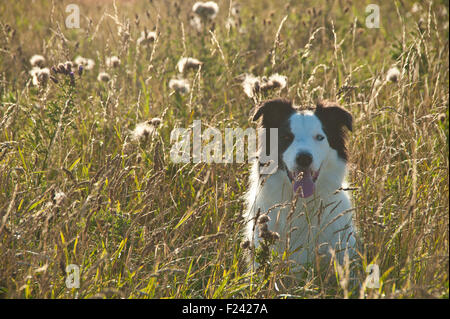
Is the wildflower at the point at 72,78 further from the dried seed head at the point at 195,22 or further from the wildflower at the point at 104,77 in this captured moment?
the dried seed head at the point at 195,22

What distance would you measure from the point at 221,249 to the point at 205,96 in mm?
2322

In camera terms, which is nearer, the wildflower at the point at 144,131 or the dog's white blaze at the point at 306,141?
the dog's white blaze at the point at 306,141

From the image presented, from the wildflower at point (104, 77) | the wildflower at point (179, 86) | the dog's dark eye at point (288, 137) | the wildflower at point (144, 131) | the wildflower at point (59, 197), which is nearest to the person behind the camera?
the wildflower at point (59, 197)

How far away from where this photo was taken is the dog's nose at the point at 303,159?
307cm

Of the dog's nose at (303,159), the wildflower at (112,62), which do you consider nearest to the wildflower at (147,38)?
the wildflower at (112,62)

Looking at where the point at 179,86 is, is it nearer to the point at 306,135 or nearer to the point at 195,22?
the point at 195,22

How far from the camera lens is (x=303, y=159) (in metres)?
3.08

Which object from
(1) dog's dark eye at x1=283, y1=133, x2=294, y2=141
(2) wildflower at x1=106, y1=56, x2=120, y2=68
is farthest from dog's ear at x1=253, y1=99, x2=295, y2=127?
(2) wildflower at x1=106, y1=56, x2=120, y2=68

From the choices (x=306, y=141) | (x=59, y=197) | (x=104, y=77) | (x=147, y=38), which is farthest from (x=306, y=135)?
(x=104, y=77)

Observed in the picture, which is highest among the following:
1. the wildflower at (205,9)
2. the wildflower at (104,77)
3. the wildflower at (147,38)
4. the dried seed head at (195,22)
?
the dried seed head at (195,22)

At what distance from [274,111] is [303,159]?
471 millimetres

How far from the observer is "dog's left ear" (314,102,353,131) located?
334 cm
